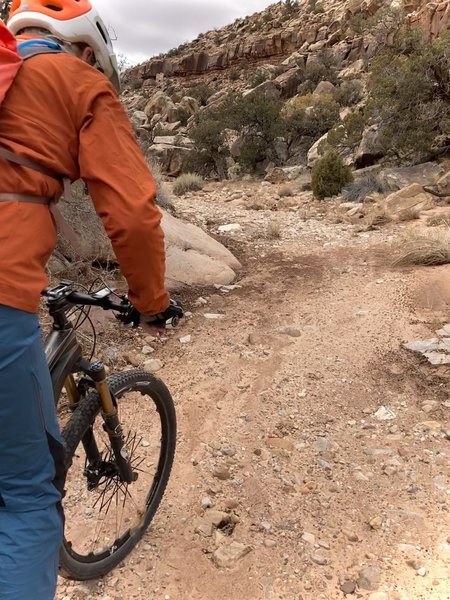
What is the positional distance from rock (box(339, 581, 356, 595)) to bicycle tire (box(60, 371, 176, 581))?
82 cm

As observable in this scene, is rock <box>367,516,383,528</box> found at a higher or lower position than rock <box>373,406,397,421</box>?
higher

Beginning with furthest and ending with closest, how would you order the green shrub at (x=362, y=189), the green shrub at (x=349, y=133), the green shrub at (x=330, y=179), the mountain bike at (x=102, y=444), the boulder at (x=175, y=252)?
the green shrub at (x=349, y=133)
the green shrub at (x=330, y=179)
the green shrub at (x=362, y=189)
the boulder at (x=175, y=252)
the mountain bike at (x=102, y=444)

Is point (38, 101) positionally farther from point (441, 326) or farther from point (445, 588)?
point (441, 326)

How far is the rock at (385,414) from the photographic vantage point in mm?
3059

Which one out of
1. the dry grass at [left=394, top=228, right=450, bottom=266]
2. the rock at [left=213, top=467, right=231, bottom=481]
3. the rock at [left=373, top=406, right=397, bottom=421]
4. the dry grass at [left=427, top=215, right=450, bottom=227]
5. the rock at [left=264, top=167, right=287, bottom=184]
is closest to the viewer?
the rock at [left=213, top=467, right=231, bottom=481]

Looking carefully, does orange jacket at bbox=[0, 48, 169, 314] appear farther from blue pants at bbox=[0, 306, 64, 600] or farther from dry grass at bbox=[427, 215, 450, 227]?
dry grass at bbox=[427, 215, 450, 227]

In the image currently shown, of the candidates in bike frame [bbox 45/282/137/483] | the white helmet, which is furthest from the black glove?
the white helmet

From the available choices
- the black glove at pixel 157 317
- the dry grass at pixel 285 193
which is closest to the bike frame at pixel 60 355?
the black glove at pixel 157 317

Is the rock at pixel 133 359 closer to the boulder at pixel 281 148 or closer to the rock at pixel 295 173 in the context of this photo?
the rock at pixel 295 173

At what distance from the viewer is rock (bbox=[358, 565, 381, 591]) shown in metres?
1.95

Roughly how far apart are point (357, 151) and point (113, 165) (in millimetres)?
13935

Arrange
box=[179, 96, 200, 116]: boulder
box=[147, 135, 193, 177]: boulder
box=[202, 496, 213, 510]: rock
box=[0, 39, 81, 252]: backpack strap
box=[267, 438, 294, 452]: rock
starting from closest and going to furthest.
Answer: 1. box=[0, 39, 81, 252]: backpack strap
2. box=[202, 496, 213, 510]: rock
3. box=[267, 438, 294, 452]: rock
4. box=[147, 135, 193, 177]: boulder
5. box=[179, 96, 200, 116]: boulder

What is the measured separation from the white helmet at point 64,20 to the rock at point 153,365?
8.29 ft

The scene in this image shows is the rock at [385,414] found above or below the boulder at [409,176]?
above
